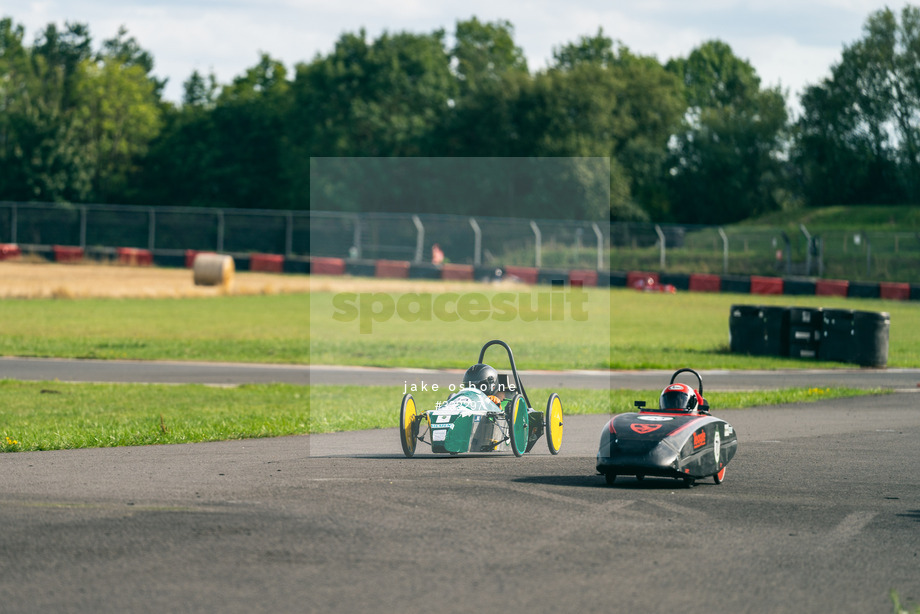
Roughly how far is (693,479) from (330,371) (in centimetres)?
1227

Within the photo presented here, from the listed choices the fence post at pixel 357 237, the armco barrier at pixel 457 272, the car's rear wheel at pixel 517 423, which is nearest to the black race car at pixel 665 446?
the car's rear wheel at pixel 517 423

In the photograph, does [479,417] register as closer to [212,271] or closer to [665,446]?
[665,446]

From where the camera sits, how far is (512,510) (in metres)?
7.29

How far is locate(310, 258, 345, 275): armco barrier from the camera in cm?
4722

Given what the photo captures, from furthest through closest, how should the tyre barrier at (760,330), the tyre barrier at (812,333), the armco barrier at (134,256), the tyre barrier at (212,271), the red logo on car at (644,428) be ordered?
the armco barrier at (134,256)
the tyre barrier at (212,271)
the tyre barrier at (760,330)
the tyre barrier at (812,333)
the red logo on car at (644,428)

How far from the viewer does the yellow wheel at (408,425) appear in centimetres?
866

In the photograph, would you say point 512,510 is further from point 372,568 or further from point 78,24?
point 78,24

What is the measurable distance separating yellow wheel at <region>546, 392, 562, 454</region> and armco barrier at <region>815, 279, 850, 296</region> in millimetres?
34643

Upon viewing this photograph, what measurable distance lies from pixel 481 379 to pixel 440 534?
7.30ft

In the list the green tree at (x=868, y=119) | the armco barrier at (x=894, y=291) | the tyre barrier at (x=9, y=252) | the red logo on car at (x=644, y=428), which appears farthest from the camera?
the green tree at (x=868, y=119)

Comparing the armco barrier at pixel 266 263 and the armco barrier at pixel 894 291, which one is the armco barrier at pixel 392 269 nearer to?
the armco barrier at pixel 266 263

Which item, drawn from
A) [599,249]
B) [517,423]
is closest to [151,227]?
[599,249]

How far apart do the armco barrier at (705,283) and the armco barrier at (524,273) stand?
6.79 metres

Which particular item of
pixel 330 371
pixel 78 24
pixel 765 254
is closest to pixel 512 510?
pixel 330 371
